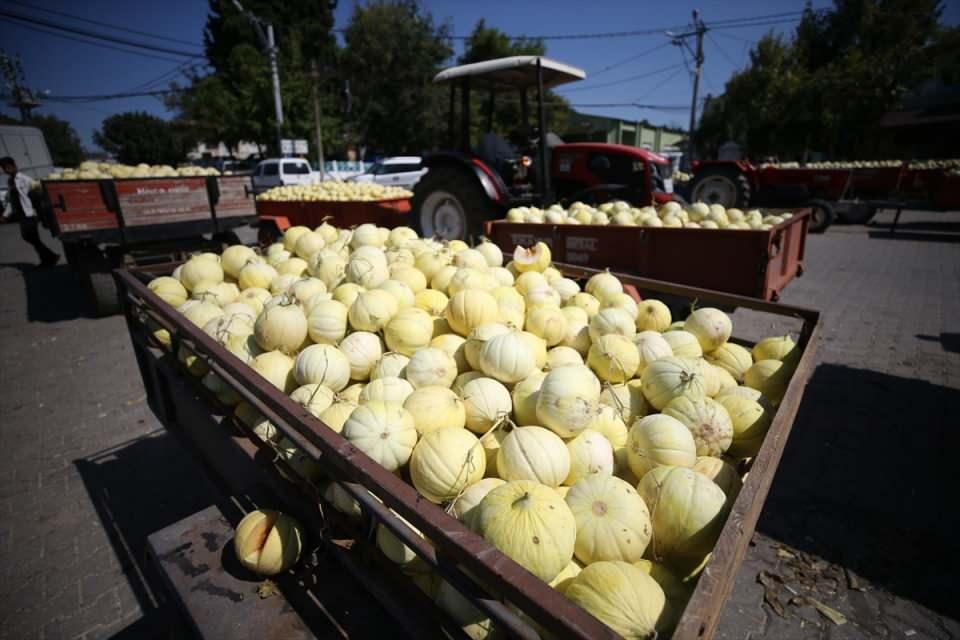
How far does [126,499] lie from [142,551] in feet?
1.93

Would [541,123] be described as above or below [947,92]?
below

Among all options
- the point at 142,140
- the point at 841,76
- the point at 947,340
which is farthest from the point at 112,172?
the point at 142,140

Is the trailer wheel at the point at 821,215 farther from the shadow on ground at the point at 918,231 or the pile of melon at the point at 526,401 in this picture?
the pile of melon at the point at 526,401

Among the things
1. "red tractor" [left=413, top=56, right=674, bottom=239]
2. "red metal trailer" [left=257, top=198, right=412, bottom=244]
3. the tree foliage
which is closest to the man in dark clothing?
"red metal trailer" [left=257, top=198, right=412, bottom=244]

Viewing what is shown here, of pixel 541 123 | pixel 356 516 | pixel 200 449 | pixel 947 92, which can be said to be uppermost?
pixel 947 92

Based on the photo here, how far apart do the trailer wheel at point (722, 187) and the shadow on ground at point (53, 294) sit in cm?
1303

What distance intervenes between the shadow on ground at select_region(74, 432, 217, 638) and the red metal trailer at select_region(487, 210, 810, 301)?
4.07 meters

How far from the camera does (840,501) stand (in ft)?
9.93

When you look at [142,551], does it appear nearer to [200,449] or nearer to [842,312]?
[200,449]

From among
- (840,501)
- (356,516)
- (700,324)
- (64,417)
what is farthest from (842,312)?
(64,417)

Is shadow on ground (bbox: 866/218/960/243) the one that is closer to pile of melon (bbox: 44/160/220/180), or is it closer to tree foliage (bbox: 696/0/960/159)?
tree foliage (bbox: 696/0/960/159)

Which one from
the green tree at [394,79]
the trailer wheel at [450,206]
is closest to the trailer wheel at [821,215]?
the trailer wheel at [450,206]

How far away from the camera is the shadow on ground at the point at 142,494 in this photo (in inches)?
105

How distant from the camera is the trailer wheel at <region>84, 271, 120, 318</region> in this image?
6.64 metres
